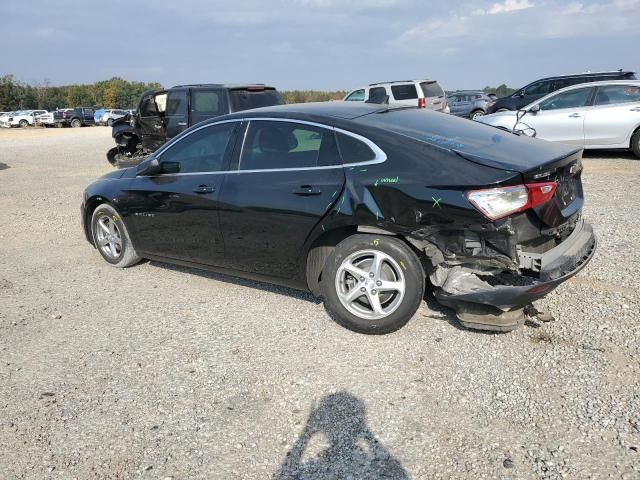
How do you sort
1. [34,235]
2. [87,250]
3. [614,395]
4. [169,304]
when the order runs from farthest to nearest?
[34,235]
[87,250]
[169,304]
[614,395]

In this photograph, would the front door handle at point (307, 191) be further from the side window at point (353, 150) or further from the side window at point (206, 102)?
the side window at point (206, 102)

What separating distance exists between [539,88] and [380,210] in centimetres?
1653

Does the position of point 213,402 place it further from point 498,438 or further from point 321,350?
point 498,438

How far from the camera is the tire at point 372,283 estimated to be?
12.3 feet

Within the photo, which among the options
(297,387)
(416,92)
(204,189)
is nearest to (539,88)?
(416,92)

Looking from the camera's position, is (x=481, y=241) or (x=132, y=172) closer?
(x=481, y=241)

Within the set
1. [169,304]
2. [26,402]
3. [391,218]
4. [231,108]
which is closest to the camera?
[26,402]

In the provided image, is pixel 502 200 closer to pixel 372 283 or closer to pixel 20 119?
pixel 372 283

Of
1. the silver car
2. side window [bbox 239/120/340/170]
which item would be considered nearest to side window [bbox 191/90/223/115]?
the silver car

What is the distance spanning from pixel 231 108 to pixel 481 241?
7669 millimetres

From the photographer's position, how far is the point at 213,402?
3279 millimetres

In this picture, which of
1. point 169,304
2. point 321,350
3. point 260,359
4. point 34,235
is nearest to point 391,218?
point 321,350

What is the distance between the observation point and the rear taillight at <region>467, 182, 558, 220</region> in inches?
133

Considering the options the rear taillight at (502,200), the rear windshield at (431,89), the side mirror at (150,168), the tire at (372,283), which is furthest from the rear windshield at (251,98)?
the rear windshield at (431,89)
